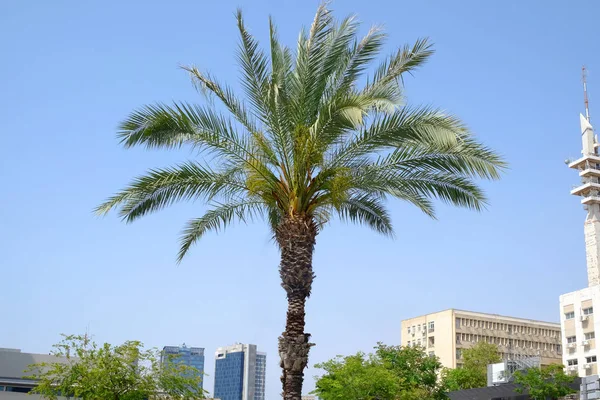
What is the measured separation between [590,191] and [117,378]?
92414 mm

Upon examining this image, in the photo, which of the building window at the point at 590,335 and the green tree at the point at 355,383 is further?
the building window at the point at 590,335

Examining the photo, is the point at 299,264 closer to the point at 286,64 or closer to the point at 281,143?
the point at 281,143

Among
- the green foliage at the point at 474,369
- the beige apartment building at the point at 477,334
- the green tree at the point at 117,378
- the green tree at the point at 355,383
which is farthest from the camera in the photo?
the beige apartment building at the point at 477,334

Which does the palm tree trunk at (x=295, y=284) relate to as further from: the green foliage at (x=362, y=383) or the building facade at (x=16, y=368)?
the building facade at (x=16, y=368)

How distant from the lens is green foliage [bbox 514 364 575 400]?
4828cm

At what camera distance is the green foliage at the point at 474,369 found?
8706cm

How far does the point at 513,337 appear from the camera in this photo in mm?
113438

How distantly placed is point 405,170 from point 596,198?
9455 centimetres

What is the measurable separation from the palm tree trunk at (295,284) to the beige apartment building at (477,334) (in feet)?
303

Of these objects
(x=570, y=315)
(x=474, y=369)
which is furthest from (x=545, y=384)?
(x=474, y=369)

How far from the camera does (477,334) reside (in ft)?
362

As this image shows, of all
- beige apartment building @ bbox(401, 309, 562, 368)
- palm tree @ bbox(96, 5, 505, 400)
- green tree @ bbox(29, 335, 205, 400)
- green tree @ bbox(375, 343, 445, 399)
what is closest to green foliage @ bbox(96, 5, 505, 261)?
palm tree @ bbox(96, 5, 505, 400)

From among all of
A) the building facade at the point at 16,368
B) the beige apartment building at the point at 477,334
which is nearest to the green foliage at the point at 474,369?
the beige apartment building at the point at 477,334

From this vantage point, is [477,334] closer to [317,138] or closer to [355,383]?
[355,383]
